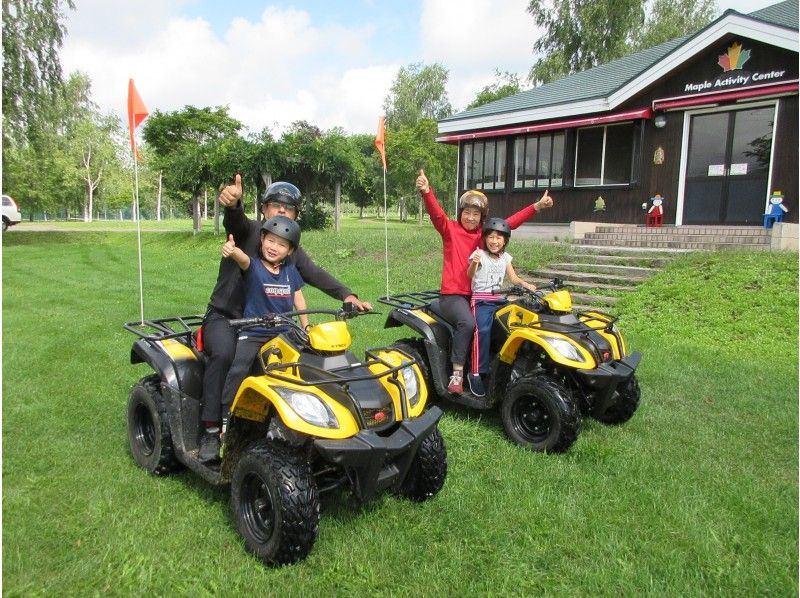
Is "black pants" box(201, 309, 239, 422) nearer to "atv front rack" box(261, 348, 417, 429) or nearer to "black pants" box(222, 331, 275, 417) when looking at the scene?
"black pants" box(222, 331, 275, 417)

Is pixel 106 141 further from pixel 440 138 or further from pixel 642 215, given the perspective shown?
pixel 642 215

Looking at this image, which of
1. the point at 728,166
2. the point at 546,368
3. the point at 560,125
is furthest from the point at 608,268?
the point at 546,368

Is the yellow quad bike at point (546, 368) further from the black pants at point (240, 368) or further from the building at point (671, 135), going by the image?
the building at point (671, 135)

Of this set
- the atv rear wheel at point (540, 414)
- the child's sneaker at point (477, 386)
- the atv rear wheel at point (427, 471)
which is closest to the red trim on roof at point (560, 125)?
the child's sneaker at point (477, 386)

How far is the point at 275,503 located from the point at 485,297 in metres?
2.83

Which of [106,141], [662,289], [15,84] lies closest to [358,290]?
[662,289]

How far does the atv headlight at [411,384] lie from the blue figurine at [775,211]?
11.9 metres

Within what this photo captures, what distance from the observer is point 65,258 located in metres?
20.1

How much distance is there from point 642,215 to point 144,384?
548 inches

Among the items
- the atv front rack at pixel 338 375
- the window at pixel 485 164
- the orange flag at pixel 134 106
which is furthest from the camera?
the window at pixel 485 164

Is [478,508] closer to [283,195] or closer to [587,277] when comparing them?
[283,195]

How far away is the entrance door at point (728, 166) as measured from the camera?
13.1 metres

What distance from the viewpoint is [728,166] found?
13.5 m

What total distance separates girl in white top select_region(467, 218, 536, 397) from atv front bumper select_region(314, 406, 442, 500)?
1.91 m
